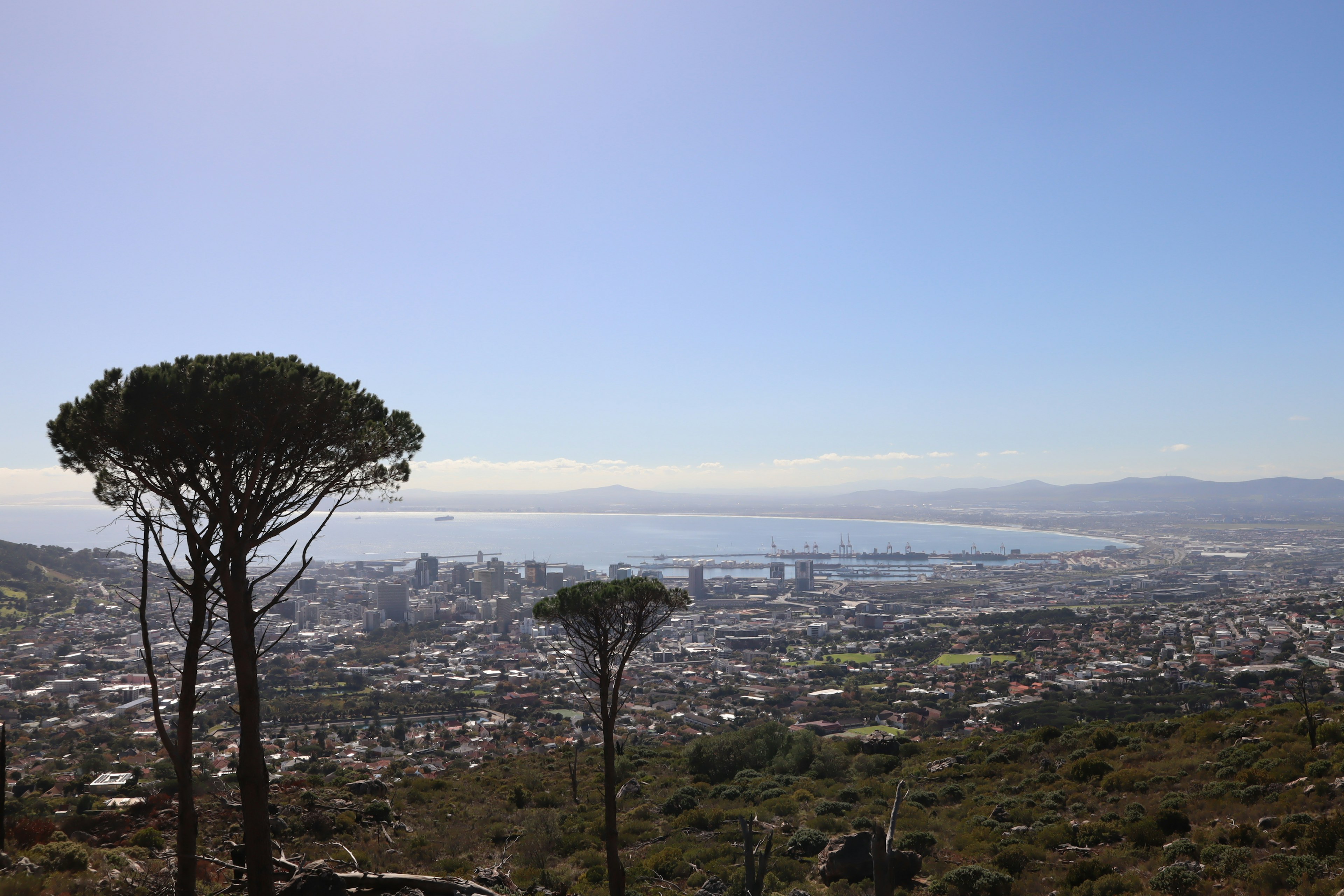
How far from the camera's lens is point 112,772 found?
14.2 m

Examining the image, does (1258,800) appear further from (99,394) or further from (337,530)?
(337,530)

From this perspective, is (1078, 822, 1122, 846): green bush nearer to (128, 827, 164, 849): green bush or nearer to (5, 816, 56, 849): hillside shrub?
(128, 827, 164, 849): green bush

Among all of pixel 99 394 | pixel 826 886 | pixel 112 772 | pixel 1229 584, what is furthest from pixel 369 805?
pixel 1229 584

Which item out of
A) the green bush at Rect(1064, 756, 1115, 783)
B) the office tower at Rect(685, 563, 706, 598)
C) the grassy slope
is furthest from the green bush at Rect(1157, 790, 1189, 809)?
the office tower at Rect(685, 563, 706, 598)

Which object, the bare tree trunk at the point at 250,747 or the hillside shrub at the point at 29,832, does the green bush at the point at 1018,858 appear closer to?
the bare tree trunk at the point at 250,747

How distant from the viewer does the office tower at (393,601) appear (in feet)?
185

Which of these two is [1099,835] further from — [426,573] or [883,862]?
[426,573]

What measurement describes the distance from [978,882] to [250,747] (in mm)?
6979

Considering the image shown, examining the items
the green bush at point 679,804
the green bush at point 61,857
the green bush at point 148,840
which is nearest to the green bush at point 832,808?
the green bush at point 679,804

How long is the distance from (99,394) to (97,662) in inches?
1528

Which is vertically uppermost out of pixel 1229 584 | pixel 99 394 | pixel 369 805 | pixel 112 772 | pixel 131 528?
pixel 99 394

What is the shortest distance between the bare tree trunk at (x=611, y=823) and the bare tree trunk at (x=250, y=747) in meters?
2.74

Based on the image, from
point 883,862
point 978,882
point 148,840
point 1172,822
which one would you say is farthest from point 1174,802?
point 148,840

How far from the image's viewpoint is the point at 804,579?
279ft
